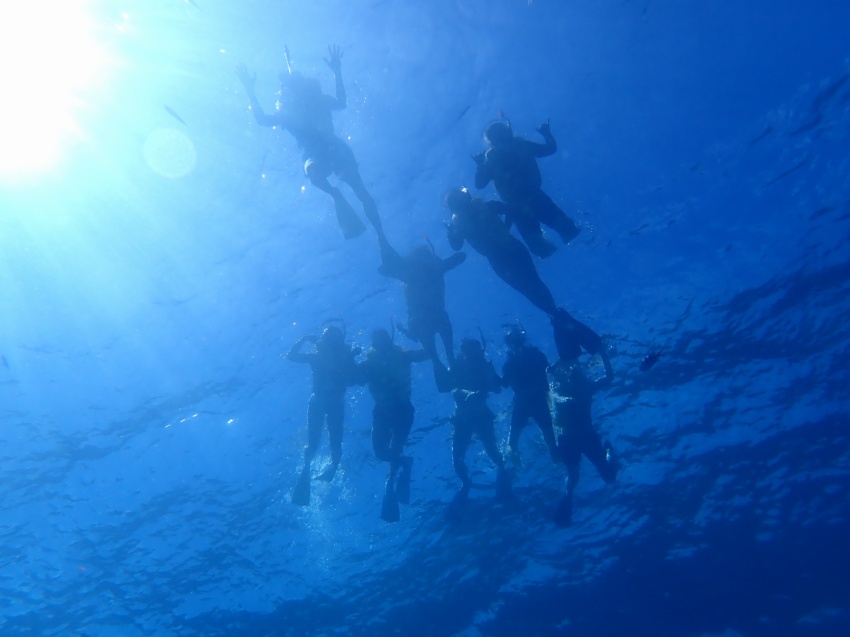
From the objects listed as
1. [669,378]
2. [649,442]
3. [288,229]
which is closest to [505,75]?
[288,229]

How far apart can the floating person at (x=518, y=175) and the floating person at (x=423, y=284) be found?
2079mm

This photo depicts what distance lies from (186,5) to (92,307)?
6914 mm

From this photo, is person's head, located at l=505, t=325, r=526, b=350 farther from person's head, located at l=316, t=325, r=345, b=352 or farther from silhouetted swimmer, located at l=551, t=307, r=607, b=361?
person's head, located at l=316, t=325, r=345, b=352

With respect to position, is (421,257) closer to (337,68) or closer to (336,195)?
(336,195)

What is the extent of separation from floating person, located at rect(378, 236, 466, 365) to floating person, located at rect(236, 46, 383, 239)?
3.72 ft

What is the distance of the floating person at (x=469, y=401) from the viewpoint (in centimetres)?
1087

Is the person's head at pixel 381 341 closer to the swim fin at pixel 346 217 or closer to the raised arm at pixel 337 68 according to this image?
the swim fin at pixel 346 217

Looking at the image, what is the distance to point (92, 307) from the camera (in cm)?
1227

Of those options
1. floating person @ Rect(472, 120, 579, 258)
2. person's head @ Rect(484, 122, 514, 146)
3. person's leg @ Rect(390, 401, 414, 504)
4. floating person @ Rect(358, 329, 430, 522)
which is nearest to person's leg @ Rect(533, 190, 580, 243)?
floating person @ Rect(472, 120, 579, 258)

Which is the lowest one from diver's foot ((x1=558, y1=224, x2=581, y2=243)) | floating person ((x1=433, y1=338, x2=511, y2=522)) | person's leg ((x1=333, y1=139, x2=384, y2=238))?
diver's foot ((x1=558, y1=224, x2=581, y2=243))

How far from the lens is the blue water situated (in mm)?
9617

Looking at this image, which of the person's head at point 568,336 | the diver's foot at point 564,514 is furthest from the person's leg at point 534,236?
the diver's foot at point 564,514

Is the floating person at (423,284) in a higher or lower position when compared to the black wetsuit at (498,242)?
higher

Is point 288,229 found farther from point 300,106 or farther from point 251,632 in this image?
point 251,632
